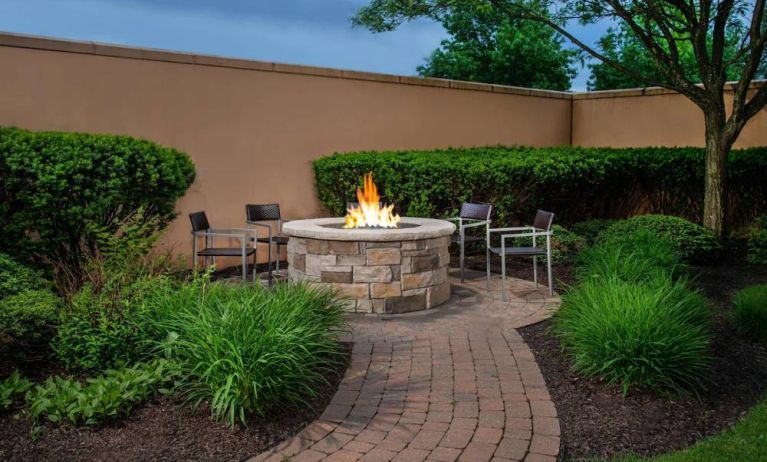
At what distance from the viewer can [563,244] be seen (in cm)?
816

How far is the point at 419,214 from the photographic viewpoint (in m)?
8.21

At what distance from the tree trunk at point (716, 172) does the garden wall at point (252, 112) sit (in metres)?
2.93

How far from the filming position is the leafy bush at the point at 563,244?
25.9ft

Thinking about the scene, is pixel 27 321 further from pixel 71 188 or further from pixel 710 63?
pixel 710 63

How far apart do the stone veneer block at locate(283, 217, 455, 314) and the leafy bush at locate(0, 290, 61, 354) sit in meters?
2.09

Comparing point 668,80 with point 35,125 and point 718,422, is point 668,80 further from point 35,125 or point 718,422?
point 35,125

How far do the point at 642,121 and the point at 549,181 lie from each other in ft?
15.8

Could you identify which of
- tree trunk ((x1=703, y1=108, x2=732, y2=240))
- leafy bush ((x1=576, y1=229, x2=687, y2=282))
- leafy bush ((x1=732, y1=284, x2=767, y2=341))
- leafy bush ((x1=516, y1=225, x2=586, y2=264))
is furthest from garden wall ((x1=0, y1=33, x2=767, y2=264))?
leafy bush ((x1=732, y1=284, x2=767, y2=341))

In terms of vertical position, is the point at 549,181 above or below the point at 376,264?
above

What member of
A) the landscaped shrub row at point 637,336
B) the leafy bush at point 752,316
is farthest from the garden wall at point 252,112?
the leafy bush at point 752,316

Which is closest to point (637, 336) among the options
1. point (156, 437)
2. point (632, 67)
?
point (156, 437)

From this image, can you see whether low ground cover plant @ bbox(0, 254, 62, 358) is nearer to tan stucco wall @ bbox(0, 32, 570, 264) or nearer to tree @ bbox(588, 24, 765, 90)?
tan stucco wall @ bbox(0, 32, 570, 264)

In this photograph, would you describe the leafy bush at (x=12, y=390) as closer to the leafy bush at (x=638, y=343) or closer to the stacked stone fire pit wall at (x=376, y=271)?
the stacked stone fire pit wall at (x=376, y=271)

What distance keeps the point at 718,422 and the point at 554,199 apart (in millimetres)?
5523
